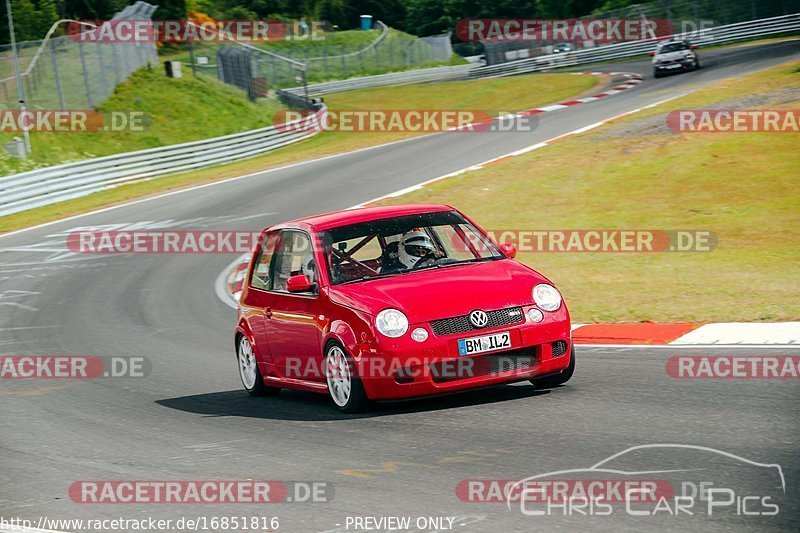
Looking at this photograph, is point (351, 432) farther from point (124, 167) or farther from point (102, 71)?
point (102, 71)

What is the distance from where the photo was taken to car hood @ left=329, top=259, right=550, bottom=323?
26.6 ft

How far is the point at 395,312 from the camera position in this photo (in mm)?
8102

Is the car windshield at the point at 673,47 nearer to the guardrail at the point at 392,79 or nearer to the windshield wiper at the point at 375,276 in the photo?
the guardrail at the point at 392,79

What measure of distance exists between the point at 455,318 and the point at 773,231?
11523 millimetres

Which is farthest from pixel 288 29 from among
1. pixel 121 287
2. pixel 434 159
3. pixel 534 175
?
pixel 121 287

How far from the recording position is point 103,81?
41031 millimetres

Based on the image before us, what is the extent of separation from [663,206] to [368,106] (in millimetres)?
31773

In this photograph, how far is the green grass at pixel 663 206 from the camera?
13164 millimetres
